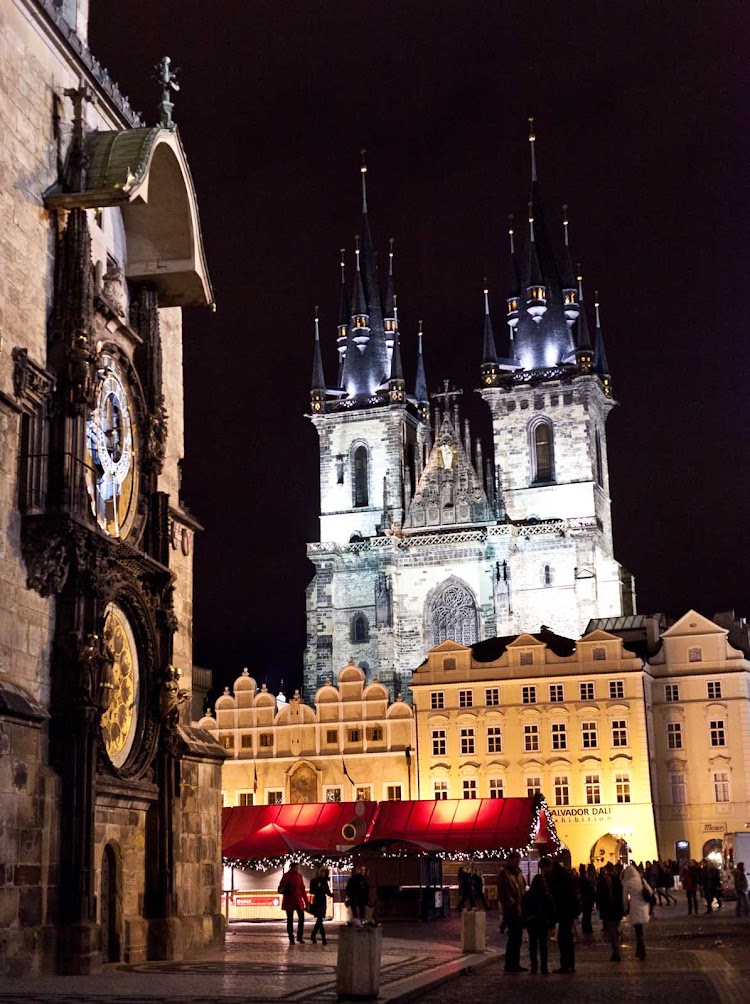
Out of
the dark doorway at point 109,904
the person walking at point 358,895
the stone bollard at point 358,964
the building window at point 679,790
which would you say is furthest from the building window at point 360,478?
the stone bollard at point 358,964

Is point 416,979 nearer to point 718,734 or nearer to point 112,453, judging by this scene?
point 112,453

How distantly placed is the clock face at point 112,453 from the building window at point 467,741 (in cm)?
3815

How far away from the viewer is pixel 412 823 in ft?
149

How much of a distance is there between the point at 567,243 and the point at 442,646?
34.8 metres

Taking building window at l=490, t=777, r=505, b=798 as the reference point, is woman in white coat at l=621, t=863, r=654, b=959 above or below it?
below

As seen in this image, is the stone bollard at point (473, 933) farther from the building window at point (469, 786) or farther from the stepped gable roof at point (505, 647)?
the stepped gable roof at point (505, 647)

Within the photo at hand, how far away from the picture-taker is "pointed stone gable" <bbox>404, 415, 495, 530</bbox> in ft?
255

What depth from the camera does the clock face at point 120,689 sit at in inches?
742

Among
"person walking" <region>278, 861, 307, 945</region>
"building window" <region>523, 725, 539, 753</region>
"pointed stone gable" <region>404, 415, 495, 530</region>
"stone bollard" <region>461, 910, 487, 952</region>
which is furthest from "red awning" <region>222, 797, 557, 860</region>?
"pointed stone gable" <region>404, 415, 495, 530</region>

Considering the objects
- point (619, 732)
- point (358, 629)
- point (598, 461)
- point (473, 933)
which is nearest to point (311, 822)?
point (619, 732)

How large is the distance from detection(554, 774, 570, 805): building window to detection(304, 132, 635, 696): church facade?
1688 cm

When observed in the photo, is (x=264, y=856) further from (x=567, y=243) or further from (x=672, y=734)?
(x=567, y=243)

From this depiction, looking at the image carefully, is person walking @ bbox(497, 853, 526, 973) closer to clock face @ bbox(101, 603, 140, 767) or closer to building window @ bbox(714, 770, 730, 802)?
clock face @ bbox(101, 603, 140, 767)

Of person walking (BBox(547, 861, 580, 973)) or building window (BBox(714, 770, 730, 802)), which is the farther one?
building window (BBox(714, 770, 730, 802))
